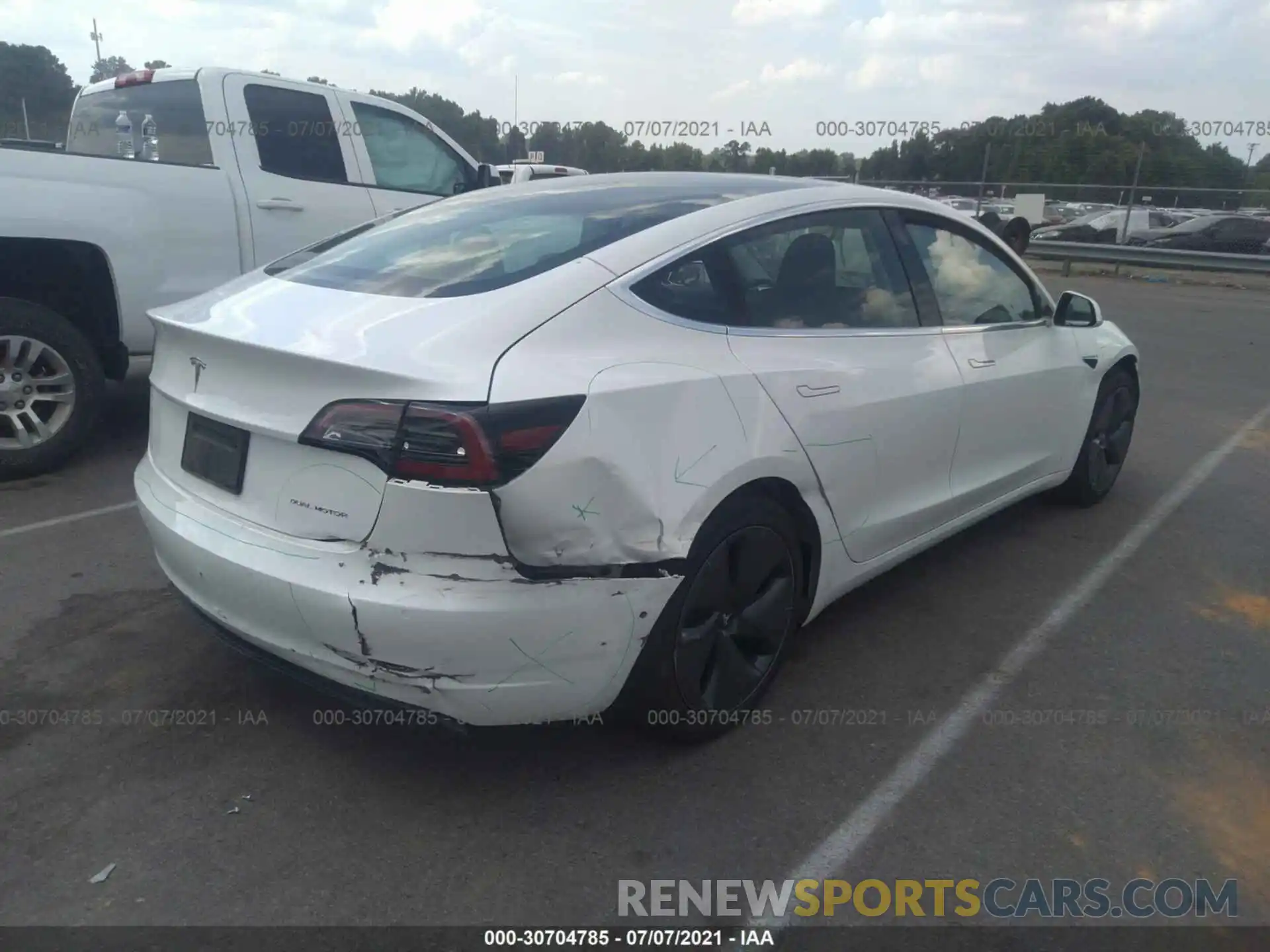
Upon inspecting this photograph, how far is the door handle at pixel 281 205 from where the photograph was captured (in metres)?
5.81

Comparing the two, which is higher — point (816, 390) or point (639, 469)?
point (816, 390)

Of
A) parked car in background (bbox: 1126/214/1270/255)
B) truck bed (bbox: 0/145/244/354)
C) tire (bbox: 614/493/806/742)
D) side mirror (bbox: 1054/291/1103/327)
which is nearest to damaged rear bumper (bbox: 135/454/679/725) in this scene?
tire (bbox: 614/493/806/742)

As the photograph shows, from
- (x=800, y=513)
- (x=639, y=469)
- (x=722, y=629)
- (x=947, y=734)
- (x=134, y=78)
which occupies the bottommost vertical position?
(x=947, y=734)

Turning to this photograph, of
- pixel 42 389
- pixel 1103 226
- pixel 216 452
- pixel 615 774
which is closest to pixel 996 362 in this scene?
pixel 615 774

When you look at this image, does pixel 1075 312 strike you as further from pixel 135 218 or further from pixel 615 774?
pixel 135 218

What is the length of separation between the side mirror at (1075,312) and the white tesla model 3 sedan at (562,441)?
116cm

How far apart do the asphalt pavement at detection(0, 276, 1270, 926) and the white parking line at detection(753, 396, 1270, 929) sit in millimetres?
13

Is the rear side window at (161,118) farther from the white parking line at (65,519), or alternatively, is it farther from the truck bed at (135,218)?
the white parking line at (65,519)

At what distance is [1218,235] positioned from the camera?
798 inches

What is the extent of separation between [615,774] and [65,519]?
3.18 m

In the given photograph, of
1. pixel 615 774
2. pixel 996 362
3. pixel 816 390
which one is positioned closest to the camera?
pixel 615 774

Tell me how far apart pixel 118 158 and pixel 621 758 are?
13.9 ft

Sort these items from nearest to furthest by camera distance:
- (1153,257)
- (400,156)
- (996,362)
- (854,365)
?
(854,365) → (996,362) → (400,156) → (1153,257)

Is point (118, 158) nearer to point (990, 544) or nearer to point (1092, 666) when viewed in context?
point (990, 544)
